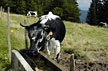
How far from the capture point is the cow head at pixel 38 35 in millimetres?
5543

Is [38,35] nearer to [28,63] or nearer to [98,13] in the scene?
[28,63]

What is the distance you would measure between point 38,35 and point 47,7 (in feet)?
138

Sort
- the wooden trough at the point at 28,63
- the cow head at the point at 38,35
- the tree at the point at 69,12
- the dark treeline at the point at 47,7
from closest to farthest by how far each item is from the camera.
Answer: the wooden trough at the point at 28,63 → the cow head at the point at 38,35 → the dark treeline at the point at 47,7 → the tree at the point at 69,12

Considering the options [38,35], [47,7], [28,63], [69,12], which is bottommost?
[28,63]

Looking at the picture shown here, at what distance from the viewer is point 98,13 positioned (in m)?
43.5

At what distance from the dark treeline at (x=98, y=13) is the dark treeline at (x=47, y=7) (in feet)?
16.4

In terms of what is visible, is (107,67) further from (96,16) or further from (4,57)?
(96,16)

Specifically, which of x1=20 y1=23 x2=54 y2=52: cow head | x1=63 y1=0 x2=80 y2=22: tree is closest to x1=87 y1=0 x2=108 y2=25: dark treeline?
x1=63 y1=0 x2=80 y2=22: tree

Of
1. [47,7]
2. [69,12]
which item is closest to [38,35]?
[69,12]

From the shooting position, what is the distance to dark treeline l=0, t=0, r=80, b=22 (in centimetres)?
4050

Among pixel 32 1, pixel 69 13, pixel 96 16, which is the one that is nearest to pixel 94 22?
pixel 96 16

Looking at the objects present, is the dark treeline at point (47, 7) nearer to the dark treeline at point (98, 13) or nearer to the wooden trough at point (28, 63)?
the dark treeline at point (98, 13)

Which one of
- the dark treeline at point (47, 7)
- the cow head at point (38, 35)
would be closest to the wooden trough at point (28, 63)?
the cow head at point (38, 35)

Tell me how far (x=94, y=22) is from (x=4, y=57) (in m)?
36.6
